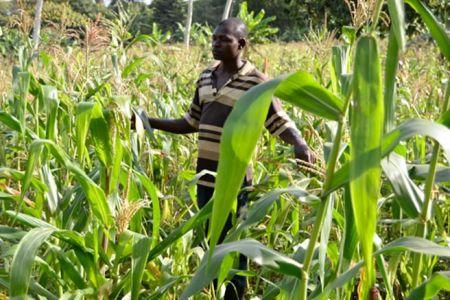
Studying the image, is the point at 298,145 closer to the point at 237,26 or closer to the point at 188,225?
the point at 237,26

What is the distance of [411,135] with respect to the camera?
0.83 m

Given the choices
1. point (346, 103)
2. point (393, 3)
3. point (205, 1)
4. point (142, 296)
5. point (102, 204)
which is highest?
point (205, 1)

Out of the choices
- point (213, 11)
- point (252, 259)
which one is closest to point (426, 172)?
point (252, 259)

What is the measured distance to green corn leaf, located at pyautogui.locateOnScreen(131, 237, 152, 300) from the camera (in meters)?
1.38

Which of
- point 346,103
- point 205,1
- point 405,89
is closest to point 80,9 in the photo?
point 205,1

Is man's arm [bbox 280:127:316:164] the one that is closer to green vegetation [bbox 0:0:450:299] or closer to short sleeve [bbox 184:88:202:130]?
green vegetation [bbox 0:0:450:299]

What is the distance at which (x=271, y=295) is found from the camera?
1.41 meters

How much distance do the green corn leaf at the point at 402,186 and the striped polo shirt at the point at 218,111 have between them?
101 cm

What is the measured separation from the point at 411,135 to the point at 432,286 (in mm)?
369

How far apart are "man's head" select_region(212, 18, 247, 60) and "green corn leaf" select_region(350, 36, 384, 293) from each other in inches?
53.4

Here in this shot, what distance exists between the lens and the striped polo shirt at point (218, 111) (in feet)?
6.66

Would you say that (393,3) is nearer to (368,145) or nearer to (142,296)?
(368,145)

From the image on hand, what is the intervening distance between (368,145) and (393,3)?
18 cm

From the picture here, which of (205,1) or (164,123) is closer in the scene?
(164,123)
